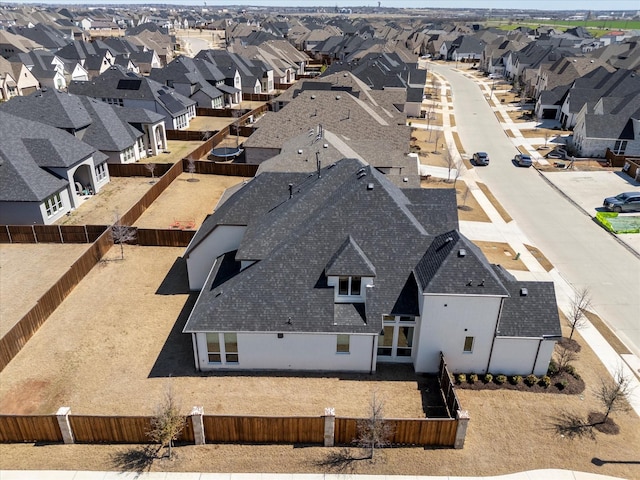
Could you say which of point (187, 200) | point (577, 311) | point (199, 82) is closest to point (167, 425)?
point (577, 311)

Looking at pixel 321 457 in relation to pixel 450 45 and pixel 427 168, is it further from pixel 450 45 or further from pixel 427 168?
pixel 450 45

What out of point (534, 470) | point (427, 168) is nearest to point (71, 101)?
point (427, 168)

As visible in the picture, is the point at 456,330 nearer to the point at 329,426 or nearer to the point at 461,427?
the point at 461,427

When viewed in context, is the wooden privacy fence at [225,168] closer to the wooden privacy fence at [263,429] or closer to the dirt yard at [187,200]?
the dirt yard at [187,200]

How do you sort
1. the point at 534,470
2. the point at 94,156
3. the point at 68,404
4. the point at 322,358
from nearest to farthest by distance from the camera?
the point at 534,470 < the point at 68,404 < the point at 322,358 < the point at 94,156

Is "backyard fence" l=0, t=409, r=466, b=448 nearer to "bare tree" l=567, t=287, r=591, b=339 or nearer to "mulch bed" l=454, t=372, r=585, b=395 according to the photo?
"mulch bed" l=454, t=372, r=585, b=395
